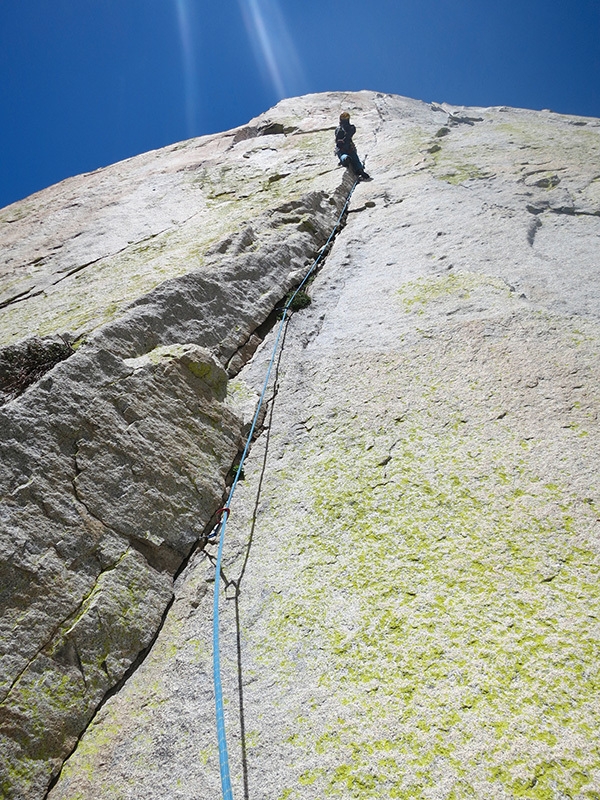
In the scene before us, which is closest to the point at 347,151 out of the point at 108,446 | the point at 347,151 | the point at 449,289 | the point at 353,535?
the point at 347,151

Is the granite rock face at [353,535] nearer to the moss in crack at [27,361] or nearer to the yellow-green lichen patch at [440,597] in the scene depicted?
the yellow-green lichen patch at [440,597]

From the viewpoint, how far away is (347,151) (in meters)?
16.6

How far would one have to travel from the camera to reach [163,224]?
47.7 feet

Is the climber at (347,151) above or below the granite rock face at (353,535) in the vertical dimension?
above

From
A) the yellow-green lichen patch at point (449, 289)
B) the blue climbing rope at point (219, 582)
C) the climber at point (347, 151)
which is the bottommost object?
the blue climbing rope at point (219, 582)

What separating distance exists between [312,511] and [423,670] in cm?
228

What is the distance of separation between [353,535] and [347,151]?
15.3m

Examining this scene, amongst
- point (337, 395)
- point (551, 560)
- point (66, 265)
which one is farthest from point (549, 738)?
point (66, 265)

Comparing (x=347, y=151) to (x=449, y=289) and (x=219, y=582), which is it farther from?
(x=219, y=582)

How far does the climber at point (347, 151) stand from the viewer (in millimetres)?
16016

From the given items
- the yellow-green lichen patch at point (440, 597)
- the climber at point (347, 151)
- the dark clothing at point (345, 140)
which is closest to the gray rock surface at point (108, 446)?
the yellow-green lichen patch at point (440, 597)

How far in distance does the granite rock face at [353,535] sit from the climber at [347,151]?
774 cm

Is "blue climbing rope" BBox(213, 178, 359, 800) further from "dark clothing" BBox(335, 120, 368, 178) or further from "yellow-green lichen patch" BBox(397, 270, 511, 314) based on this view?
"dark clothing" BBox(335, 120, 368, 178)

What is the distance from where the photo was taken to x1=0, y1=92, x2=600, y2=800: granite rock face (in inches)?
153
